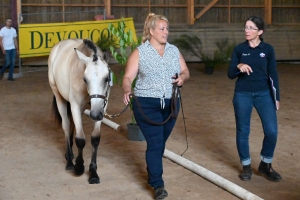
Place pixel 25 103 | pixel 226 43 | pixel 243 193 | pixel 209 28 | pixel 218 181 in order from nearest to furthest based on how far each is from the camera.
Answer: pixel 243 193, pixel 218 181, pixel 25 103, pixel 226 43, pixel 209 28

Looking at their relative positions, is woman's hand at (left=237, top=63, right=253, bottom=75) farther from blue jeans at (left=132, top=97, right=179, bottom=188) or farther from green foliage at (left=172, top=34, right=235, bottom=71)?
green foliage at (left=172, top=34, right=235, bottom=71)

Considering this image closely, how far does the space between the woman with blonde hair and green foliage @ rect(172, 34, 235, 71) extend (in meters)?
11.1

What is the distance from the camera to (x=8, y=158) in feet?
22.4

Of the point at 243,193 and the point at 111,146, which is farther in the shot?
the point at 111,146

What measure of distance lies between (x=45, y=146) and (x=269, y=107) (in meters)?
3.18

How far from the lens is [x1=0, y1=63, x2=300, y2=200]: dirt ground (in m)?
5.50

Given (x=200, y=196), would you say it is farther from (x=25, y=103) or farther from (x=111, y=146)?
(x=25, y=103)

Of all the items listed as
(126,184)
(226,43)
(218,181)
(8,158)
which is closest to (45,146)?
(8,158)

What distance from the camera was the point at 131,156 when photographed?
692 cm

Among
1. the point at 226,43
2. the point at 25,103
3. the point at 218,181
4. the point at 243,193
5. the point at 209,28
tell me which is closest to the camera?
the point at 243,193

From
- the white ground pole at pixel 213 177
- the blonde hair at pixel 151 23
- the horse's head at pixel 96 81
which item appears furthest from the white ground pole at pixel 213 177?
the blonde hair at pixel 151 23

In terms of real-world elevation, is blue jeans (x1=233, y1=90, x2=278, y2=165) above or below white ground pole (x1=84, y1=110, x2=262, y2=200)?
above

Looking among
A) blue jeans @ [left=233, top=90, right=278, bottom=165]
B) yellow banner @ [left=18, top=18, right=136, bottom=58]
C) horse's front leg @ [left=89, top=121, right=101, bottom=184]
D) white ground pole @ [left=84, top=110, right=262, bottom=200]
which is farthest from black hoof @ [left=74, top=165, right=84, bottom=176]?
yellow banner @ [left=18, top=18, right=136, bottom=58]

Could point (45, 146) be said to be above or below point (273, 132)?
below
